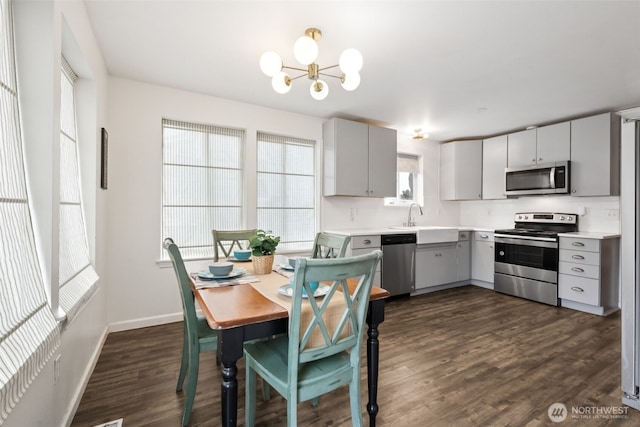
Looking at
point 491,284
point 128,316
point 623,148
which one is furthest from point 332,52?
point 491,284

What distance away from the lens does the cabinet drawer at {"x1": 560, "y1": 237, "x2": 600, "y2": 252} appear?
347cm

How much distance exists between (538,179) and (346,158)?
2699mm

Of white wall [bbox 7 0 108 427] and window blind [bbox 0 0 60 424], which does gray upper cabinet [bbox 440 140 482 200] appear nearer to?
white wall [bbox 7 0 108 427]

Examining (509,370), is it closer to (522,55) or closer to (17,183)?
(522,55)

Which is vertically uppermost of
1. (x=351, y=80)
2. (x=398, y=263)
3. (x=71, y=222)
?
(x=351, y=80)

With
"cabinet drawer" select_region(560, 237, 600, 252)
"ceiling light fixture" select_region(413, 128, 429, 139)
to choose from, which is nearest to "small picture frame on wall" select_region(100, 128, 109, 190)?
"ceiling light fixture" select_region(413, 128, 429, 139)

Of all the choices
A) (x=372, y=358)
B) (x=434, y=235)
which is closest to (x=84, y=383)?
(x=372, y=358)

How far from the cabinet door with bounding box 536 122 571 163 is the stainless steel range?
80 centimetres

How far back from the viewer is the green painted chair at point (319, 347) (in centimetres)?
121

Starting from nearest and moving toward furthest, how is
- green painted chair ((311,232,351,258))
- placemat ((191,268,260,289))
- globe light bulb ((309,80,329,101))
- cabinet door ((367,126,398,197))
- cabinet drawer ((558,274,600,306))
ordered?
placemat ((191,268,260,289))
globe light bulb ((309,80,329,101))
green painted chair ((311,232,351,258))
cabinet drawer ((558,274,600,306))
cabinet door ((367,126,398,197))

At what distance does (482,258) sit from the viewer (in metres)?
4.71

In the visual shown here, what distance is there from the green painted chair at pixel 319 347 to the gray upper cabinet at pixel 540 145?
4077 millimetres

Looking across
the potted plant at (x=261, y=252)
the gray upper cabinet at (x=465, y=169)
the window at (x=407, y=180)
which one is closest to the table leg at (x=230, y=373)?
the potted plant at (x=261, y=252)

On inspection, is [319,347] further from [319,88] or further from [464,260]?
[464,260]
